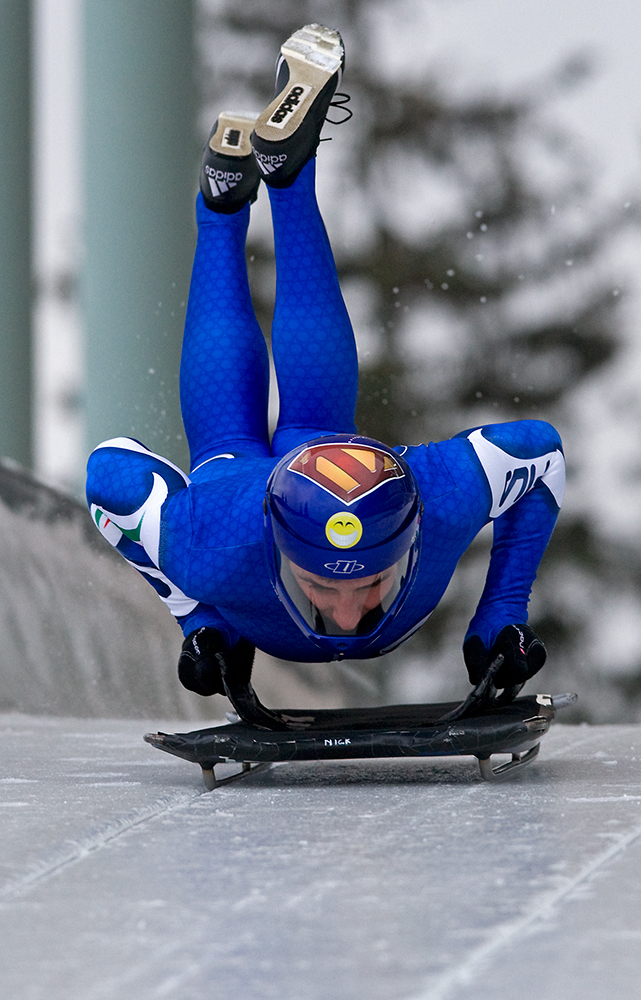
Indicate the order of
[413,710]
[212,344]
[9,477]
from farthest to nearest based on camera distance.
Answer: [9,477], [212,344], [413,710]

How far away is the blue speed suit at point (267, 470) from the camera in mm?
2271

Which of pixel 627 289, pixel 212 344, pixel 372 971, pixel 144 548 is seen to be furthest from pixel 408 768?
pixel 627 289

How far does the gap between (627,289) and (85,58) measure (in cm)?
234

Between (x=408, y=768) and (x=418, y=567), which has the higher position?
(x=418, y=567)

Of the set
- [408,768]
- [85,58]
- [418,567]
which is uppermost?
[85,58]

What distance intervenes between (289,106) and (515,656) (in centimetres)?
118

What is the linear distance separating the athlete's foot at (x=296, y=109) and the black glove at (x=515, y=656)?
1038 millimetres

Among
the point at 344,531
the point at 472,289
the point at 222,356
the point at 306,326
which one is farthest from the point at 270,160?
the point at 472,289

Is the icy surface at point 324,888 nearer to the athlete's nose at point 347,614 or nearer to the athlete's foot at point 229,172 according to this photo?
the athlete's nose at point 347,614

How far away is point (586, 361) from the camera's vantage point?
16.6ft

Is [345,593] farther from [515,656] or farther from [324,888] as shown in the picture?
[324,888]

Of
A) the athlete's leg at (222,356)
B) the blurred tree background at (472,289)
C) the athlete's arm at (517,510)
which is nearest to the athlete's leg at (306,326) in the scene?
the athlete's leg at (222,356)

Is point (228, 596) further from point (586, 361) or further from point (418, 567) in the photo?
point (586, 361)

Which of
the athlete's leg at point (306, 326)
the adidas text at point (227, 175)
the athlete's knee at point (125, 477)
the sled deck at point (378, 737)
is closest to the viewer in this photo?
the sled deck at point (378, 737)
